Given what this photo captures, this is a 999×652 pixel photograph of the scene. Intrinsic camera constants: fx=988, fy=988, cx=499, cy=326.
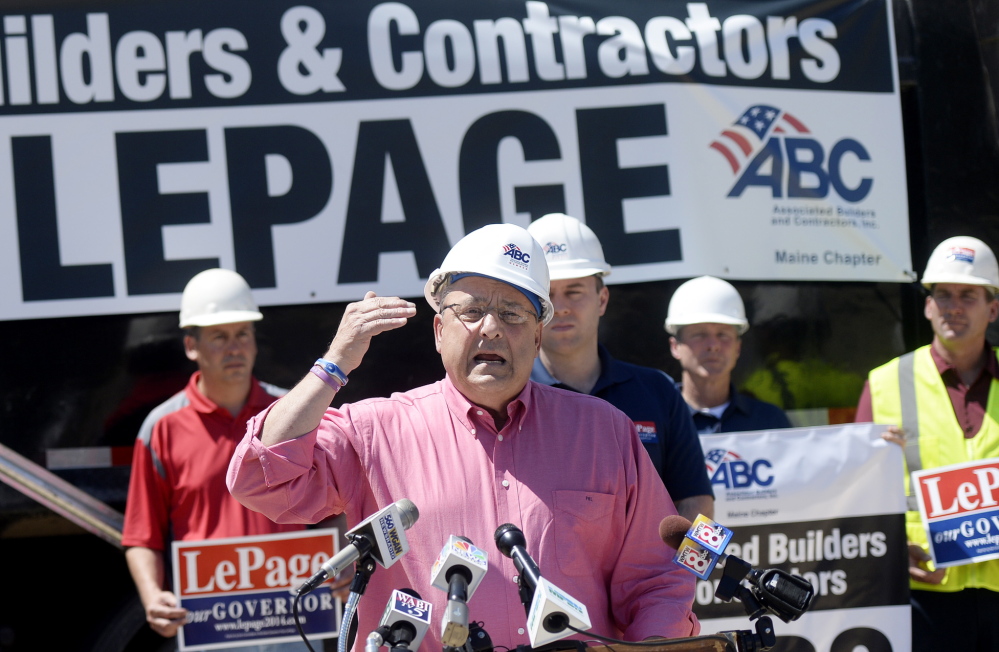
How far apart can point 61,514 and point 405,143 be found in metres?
2.43

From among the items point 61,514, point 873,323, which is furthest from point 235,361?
point 873,323

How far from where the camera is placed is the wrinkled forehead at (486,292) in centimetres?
262

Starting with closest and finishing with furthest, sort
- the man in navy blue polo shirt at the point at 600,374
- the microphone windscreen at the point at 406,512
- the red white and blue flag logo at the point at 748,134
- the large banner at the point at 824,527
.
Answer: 1. the microphone windscreen at the point at 406,512
2. the man in navy blue polo shirt at the point at 600,374
3. the large banner at the point at 824,527
4. the red white and blue flag logo at the point at 748,134

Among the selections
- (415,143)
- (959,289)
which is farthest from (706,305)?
(415,143)

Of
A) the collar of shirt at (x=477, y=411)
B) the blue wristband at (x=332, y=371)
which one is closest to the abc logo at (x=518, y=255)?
the collar of shirt at (x=477, y=411)

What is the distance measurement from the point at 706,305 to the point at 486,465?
2.43m

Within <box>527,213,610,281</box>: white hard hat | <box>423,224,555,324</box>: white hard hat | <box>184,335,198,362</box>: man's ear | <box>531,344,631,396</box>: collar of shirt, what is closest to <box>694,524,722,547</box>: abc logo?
<box>423,224,555,324</box>: white hard hat

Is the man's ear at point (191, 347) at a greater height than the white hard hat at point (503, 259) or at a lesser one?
lesser

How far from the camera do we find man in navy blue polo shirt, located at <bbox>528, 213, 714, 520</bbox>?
3.53 m

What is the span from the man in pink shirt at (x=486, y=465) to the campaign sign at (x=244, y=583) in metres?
1.81

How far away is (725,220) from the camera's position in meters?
5.14

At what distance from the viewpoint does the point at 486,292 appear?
8.60 feet

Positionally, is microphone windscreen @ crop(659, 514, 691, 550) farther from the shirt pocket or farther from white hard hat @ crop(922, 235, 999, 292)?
white hard hat @ crop(922, 235, 999, 292)

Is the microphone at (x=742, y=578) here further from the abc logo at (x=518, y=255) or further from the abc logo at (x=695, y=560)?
the abc logo at (x=518, y=255)
